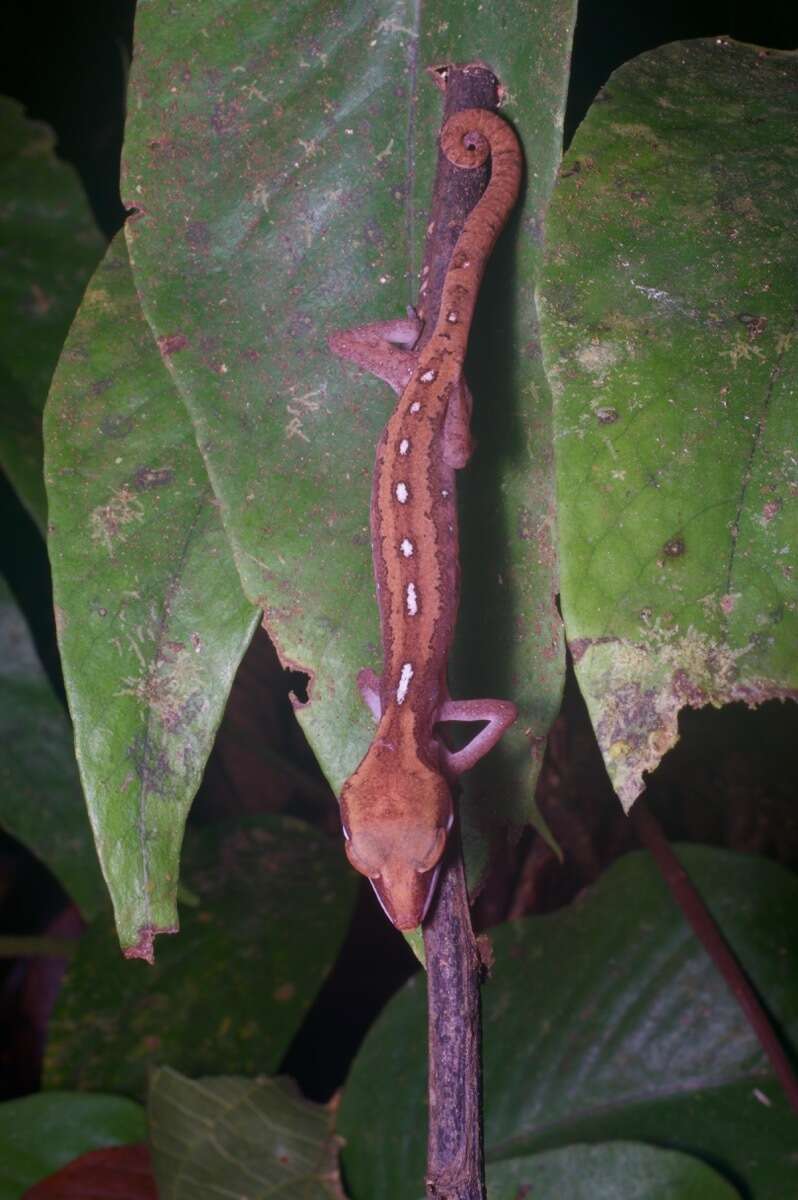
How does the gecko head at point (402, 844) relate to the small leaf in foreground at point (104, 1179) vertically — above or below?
above

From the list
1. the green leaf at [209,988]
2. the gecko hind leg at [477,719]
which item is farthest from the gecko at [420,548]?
the green leaf at [209,988]

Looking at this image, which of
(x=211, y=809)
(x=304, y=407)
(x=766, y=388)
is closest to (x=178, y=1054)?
(x=211, y=809)

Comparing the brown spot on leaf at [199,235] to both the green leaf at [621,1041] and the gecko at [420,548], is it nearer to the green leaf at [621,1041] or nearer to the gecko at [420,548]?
the gecko at [420,548]

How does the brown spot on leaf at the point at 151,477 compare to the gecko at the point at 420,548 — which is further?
the brown spot on leaf at the point at 151,477

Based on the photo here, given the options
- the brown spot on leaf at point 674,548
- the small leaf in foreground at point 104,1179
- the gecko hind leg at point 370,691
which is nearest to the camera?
the brown spot on leaf at point 674,548

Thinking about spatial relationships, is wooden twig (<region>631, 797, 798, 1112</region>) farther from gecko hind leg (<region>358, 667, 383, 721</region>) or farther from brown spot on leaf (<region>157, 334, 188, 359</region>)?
brown spot on leaf (<region>157, 334, 188, 359</region>)
